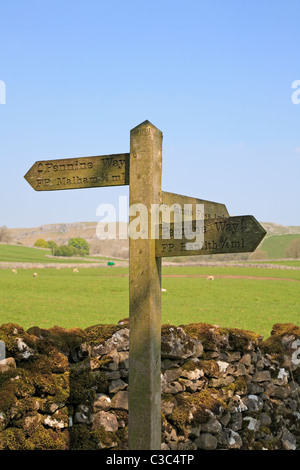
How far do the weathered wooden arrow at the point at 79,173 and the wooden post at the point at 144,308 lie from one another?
192 mm

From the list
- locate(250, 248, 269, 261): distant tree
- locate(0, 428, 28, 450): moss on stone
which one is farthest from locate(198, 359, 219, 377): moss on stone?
locate(250, 248, 269, 261): distant tree

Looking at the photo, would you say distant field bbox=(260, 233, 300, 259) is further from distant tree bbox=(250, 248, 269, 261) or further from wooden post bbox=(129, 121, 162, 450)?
wooden post bbox=(129, 121, 162, 450)

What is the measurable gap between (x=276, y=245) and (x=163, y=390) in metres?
117

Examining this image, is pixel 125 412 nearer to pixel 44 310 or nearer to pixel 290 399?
pixel 290 399

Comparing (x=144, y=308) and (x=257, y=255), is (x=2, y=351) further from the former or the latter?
(x=257, y=255)

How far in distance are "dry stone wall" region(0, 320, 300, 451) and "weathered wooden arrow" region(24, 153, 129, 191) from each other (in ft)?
5.51

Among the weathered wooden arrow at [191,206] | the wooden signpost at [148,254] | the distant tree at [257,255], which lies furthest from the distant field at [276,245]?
the wooden signpost at [148,254]

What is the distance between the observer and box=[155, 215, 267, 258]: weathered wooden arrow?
330cm

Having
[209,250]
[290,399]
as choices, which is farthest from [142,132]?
[290,399]

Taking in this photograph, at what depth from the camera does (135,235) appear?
3.61 metres

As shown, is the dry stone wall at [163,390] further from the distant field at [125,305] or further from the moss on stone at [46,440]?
the distant field at [125,305]

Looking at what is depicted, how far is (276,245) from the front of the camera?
11700 centimetres

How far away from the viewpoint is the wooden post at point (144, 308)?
3508mm

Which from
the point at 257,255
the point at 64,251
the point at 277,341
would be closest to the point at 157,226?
the point at 277,341
